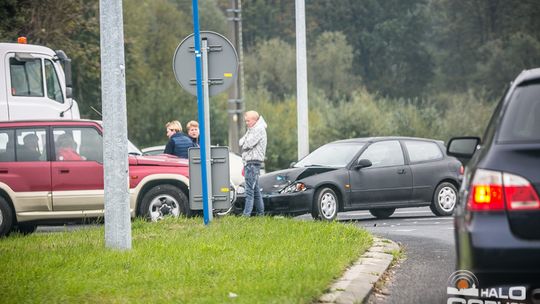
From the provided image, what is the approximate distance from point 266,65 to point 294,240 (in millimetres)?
75010

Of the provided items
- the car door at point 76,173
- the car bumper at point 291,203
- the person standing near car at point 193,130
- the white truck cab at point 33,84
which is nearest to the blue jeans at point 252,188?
the car bumper at point 291,203

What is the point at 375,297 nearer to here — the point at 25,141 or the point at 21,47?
the point at 25,141

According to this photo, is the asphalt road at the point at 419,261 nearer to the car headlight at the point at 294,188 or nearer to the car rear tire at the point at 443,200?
the car rear tire at the point at 443,200

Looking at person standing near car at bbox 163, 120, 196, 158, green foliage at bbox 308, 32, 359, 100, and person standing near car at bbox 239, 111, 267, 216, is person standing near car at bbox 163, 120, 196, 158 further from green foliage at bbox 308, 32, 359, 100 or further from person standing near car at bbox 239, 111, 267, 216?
green foliage at bbox 308, 32, 359, 100

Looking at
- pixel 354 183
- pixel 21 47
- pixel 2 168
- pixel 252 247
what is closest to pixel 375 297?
pixel 252 247

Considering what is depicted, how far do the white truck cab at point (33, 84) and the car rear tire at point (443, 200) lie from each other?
22.2 feet

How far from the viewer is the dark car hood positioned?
19.7 m

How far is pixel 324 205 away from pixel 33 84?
5.72 metres

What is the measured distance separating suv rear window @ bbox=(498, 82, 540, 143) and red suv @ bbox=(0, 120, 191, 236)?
10.6 metres

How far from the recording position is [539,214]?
641 centimetres

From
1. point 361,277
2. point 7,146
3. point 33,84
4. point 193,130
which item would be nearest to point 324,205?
point 193,130

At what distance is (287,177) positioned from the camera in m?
19.8

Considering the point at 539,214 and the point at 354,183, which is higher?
the point at 539,214

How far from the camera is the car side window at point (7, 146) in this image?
16.7m
